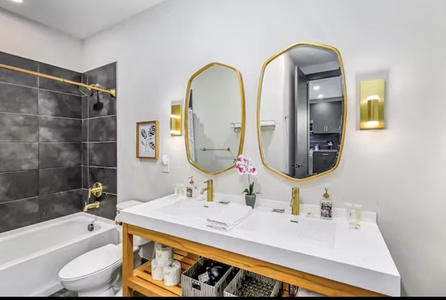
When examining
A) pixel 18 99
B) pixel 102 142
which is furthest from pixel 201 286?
pixel 18 99

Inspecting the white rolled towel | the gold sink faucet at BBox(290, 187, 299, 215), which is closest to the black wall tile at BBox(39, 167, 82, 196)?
the gold sink faucet at BBox(290, 187, 299, 215)

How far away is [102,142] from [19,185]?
90 centimetres

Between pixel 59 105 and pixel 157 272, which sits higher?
pixel 59 105

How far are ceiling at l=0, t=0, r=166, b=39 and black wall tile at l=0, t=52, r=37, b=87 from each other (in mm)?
456

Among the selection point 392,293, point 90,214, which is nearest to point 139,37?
point 90,214

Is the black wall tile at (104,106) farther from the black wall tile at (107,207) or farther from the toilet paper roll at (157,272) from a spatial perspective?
the toilet paper roll at (157,272)

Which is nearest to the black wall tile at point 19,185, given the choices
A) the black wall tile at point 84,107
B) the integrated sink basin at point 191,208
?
the black wall tile at point 84,107

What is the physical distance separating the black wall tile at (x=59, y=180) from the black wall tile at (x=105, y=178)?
0.63 feet

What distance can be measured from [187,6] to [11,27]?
1.85 meters

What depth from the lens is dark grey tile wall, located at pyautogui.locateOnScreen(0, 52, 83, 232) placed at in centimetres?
226

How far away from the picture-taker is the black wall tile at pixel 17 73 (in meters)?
2.22

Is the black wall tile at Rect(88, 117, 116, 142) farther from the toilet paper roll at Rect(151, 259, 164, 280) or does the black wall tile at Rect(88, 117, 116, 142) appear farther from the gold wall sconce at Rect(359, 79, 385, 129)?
the gold wall sconce at Rect(359, 79, 385, 129)

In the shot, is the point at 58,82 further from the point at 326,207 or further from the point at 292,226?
the point at 326,207

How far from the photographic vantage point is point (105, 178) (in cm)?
262
